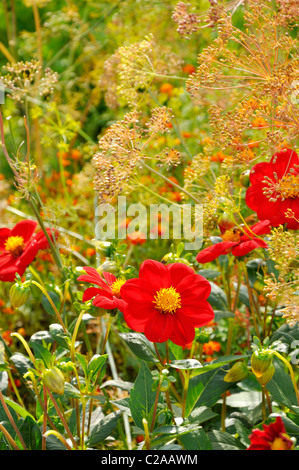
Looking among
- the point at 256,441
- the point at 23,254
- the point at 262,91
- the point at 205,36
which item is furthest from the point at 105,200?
the point at 205,36

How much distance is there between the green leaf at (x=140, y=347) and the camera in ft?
2.50

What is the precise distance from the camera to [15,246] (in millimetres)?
910

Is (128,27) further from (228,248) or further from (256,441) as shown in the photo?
(256,441)

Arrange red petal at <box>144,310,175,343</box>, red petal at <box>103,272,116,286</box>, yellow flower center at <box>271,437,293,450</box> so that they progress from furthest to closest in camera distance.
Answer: red petal at <box>103,272,116,286</box>, red petal at <box>144,310,175,343</box>, yellow flower center at <box>271,437,293,450</box>

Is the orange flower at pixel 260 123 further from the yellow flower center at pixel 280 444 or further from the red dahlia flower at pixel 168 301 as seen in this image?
the yellow flower center at pixel 280 444

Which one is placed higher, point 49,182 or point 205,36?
point 205,36

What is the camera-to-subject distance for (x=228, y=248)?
810 millimetres

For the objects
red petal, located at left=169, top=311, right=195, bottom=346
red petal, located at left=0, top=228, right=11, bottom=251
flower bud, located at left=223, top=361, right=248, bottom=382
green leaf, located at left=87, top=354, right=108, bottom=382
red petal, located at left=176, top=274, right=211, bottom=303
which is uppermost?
red petal, located at left=0, top=228, right=11, bottom=251

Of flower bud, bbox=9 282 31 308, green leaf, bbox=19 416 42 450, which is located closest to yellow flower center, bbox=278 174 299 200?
flower bud, bbox=9 282 31 308

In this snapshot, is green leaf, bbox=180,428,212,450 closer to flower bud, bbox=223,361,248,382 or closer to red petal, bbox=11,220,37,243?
flower bud, bbox=223,361,248,382

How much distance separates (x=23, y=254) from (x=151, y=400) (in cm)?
31

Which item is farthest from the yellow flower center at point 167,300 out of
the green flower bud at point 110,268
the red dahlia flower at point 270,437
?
the red dahlia flower at point 270,437

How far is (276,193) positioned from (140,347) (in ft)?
0.95

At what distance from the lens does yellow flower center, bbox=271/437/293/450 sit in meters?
0.54
